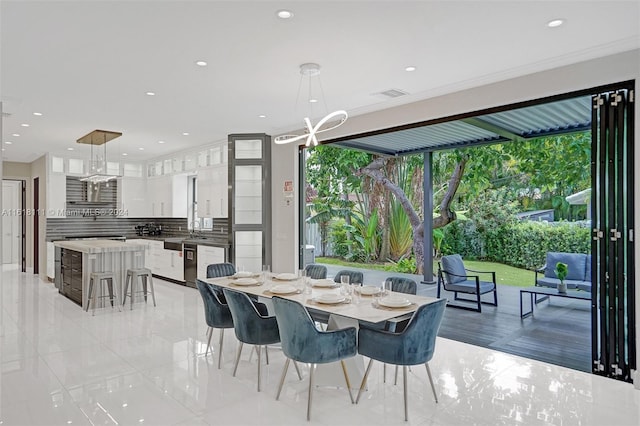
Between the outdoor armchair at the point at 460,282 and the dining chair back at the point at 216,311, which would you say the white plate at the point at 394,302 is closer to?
the dining chair back at the point at 216,311

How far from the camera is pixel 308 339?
292 centimetres

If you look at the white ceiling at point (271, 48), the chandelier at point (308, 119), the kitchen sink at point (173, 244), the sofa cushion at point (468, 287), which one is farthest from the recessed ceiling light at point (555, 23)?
the kitchen sink at point (173, 244)

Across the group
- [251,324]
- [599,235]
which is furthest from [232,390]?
[599,235]

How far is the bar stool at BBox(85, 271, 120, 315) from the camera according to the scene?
19.6 feet

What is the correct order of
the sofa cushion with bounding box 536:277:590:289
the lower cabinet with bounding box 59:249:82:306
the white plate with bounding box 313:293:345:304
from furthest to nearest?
the lower cabinet with bounding box 59:249:82:306 < the sofa cushion with bounding box 536:277:590:289 < the white plate with bounding box 313:293:345:304

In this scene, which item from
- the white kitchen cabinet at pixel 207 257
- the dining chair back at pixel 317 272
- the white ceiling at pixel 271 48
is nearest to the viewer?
the white ceiling at pixel 271 48

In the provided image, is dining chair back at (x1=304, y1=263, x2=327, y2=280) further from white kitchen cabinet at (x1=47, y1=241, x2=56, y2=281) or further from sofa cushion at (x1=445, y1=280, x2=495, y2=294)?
white kitchen cabinet at (x1=47, y1=241, x2=56, y2=281)

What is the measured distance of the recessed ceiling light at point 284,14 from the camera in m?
2.83

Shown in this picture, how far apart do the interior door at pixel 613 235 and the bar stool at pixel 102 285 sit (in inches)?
236

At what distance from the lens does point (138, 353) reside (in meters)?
4.23

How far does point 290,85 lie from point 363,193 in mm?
6487

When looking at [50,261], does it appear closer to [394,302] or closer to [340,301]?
[340,301]

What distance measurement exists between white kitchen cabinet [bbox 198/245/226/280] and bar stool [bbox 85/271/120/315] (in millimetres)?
1384

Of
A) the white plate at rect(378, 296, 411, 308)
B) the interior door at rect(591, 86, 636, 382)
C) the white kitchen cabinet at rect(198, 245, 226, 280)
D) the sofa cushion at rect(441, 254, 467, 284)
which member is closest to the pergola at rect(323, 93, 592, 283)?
the interior door at rect(591, 86, 636, 382)
